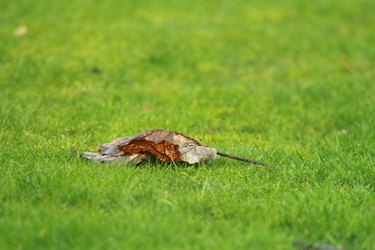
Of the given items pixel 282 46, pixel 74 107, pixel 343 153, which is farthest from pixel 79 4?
pixel 343 153

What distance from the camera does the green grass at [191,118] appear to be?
11.5ft

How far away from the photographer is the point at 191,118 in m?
6.36

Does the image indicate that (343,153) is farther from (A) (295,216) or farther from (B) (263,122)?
(A) (295,216)

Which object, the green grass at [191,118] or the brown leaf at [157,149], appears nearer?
the green grass at [191,118]

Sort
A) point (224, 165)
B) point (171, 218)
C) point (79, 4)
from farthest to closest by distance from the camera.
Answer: point (79, 4) < point (224, 165) < point (171, 218)

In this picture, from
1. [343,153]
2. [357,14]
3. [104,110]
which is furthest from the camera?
[357,14]

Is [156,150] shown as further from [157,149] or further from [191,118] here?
[191,118]

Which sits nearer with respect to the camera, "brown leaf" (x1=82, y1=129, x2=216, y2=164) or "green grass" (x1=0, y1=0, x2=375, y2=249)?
"green grass" (x1=0, y1=0, x2=375, y2=249)

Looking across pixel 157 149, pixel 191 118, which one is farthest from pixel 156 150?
pixel 191 118

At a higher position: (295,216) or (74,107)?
(295,216)

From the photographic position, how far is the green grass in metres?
3.52

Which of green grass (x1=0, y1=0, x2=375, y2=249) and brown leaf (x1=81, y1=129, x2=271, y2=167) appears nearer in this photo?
green grass (x1=0, y1=0, x2=375, y2=249)

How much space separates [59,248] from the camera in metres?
3.21

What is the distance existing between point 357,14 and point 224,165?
698cm
